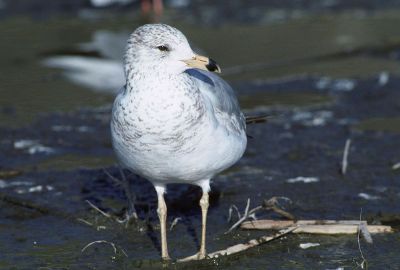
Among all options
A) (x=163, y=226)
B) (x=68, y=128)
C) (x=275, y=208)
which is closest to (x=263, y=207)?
(x=275, y=208)

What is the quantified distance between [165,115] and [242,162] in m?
2.36

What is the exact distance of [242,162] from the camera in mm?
6992

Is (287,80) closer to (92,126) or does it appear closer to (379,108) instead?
(379,108)

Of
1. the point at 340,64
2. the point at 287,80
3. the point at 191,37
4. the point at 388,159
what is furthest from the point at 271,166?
the point at 191,37

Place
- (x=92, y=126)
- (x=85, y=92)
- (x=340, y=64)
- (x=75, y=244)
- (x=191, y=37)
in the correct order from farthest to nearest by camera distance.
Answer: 1. (x=191, y=37)
2. (x=340, y=64)
3. (x=85, y=92)
4. (x=92, y=126)
5. (x=75, y=244)

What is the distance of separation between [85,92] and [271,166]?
3089mm

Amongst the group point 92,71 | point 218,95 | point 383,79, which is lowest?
point 92,71

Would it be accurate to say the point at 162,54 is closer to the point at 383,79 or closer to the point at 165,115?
the point at 165,115

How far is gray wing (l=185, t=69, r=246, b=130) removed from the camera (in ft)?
17.3

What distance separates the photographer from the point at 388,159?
6891 mm

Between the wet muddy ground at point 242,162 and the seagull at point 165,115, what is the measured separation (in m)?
0.64

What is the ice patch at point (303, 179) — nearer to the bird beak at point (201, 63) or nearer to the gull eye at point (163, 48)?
the bird beak at point (201, 63)

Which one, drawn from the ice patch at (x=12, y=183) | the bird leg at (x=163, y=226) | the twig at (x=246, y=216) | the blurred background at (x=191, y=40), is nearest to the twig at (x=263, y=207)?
the twig at (x=246, y=216)

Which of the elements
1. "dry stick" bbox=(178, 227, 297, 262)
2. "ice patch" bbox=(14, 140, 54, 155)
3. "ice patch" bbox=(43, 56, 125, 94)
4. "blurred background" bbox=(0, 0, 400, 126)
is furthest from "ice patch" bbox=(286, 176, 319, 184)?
"ice patch" bbox=(43, 56, 125, 94)
